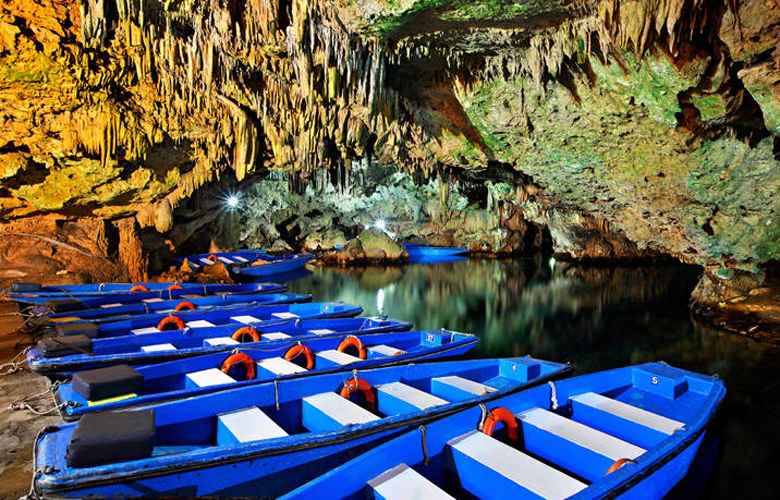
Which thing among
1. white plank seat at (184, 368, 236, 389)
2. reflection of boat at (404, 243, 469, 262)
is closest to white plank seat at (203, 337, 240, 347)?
white plank seat at (184, 368, 236, 389)

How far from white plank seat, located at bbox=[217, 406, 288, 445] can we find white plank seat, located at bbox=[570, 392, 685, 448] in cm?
269

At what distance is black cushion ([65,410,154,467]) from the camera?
2.34 m

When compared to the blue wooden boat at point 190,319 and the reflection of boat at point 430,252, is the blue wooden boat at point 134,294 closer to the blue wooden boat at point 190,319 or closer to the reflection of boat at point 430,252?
the blue wooden boat at point 190,319

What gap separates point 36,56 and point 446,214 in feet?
81.8

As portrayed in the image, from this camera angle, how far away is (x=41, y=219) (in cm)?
1238

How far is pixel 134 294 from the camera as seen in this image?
916 cm

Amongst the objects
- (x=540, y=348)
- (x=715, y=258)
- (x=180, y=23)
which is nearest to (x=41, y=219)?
(x=180, y=23)

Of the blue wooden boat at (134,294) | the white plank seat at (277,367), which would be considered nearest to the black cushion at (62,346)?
the white plank seat at (277,367)

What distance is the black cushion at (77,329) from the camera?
221 inches

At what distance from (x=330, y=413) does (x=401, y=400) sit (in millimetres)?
703

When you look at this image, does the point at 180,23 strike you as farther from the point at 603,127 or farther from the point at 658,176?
the point at 658,176

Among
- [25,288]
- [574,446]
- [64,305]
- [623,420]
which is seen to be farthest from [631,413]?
[25,288]

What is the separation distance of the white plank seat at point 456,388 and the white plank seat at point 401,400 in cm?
32

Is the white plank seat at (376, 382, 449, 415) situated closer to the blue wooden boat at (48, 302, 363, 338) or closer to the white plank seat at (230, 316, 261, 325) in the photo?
the blue wooden boat at (48, 302, 363, 338)
